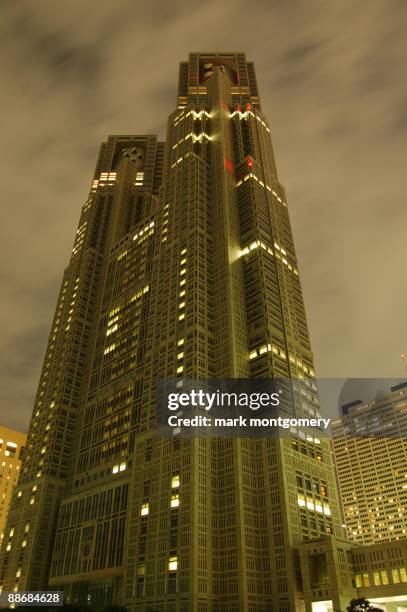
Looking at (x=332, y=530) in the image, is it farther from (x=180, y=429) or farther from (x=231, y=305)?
(x=231, y=305)

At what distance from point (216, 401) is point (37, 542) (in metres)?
67.9

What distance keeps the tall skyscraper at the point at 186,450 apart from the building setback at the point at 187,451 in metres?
0.43

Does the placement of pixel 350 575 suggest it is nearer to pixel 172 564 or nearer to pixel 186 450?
pixel 172 564

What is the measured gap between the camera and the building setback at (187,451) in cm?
11212

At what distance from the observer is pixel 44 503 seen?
512ft

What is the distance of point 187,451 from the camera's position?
4847 inches

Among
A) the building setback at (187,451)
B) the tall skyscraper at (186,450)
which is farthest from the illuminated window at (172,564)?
the tall skyscraper at (186,450)

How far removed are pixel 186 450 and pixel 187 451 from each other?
47 cm

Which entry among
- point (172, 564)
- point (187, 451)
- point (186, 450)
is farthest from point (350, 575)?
point (186, 450)

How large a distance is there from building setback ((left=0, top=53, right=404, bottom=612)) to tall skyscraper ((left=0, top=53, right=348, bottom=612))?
0.43m

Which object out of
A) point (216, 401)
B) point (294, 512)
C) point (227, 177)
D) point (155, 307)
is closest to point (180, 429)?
point (216, 401)

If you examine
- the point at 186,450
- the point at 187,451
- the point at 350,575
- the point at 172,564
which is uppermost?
the point at 186,450

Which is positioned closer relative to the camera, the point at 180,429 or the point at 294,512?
the point at 294,512

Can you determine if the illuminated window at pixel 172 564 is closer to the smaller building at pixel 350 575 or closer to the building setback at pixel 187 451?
the building setback at pixel 187 451
